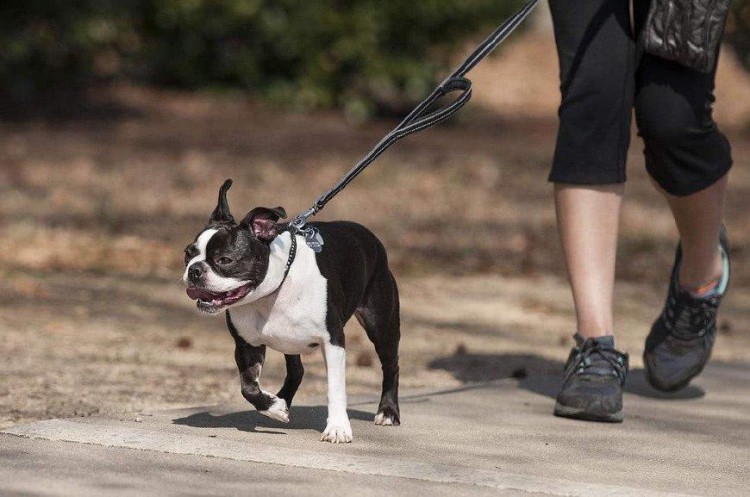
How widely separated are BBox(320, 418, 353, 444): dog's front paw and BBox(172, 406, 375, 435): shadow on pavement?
201 mm

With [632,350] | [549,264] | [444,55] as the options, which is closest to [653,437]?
[632,350]

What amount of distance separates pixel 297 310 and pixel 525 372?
5.77 feet

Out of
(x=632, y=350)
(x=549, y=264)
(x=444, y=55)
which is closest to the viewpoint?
(x=632, y=350)

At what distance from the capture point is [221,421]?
422 cm

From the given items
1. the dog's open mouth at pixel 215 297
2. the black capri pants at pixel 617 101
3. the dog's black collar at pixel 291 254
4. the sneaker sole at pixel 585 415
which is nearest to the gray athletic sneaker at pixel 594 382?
the sneaker sole at pixel 585 415

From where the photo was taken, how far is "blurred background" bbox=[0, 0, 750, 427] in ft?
18.4

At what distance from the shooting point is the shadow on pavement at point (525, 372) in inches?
203

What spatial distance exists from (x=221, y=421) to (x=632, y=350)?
2.47 metres

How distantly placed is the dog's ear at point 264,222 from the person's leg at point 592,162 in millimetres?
1238

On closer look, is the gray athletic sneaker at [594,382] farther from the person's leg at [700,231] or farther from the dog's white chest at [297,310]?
the dog's white chest at [297,310]

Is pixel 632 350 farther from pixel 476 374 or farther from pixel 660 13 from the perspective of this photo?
pixel 660 13

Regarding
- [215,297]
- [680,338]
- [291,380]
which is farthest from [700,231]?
[215,297]

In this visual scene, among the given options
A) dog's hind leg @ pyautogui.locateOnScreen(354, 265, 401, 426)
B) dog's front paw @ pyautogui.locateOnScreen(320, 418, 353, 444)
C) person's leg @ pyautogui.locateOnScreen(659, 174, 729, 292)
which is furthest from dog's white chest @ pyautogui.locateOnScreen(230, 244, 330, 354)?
person's leg @ pyautogui.locateOnScreen(659, 174, 729, 292)

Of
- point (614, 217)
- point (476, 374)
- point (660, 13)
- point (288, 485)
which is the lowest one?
point (288, 485)
